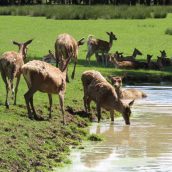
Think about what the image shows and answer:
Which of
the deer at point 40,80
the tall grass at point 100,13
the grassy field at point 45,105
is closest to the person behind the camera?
the grassy field at point 45,105

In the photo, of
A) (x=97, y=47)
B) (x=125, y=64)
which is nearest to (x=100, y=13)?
(x=97, y=47)

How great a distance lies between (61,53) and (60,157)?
9371 millimetres

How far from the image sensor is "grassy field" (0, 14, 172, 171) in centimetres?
1111

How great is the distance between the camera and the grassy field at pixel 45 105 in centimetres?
1111

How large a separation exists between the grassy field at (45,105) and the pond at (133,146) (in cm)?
37

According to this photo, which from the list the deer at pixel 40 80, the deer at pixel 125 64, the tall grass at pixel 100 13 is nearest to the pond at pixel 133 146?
the deer at pixel 40 80

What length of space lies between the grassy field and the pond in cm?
37

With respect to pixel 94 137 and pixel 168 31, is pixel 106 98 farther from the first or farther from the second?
pixel 168 31

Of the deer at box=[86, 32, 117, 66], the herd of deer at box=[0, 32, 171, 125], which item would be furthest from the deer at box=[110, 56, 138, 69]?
the herd of deer at box=[0, 32, 171, 125]

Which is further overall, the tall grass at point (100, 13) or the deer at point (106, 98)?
the tall grass at point (100, 13)

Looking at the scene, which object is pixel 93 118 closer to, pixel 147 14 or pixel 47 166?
pixel 47 166

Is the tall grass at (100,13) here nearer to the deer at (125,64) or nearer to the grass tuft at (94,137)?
the deer at (125,64)

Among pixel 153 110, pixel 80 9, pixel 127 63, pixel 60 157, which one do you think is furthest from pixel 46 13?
pixel 60 157

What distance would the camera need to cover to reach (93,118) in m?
16.1
